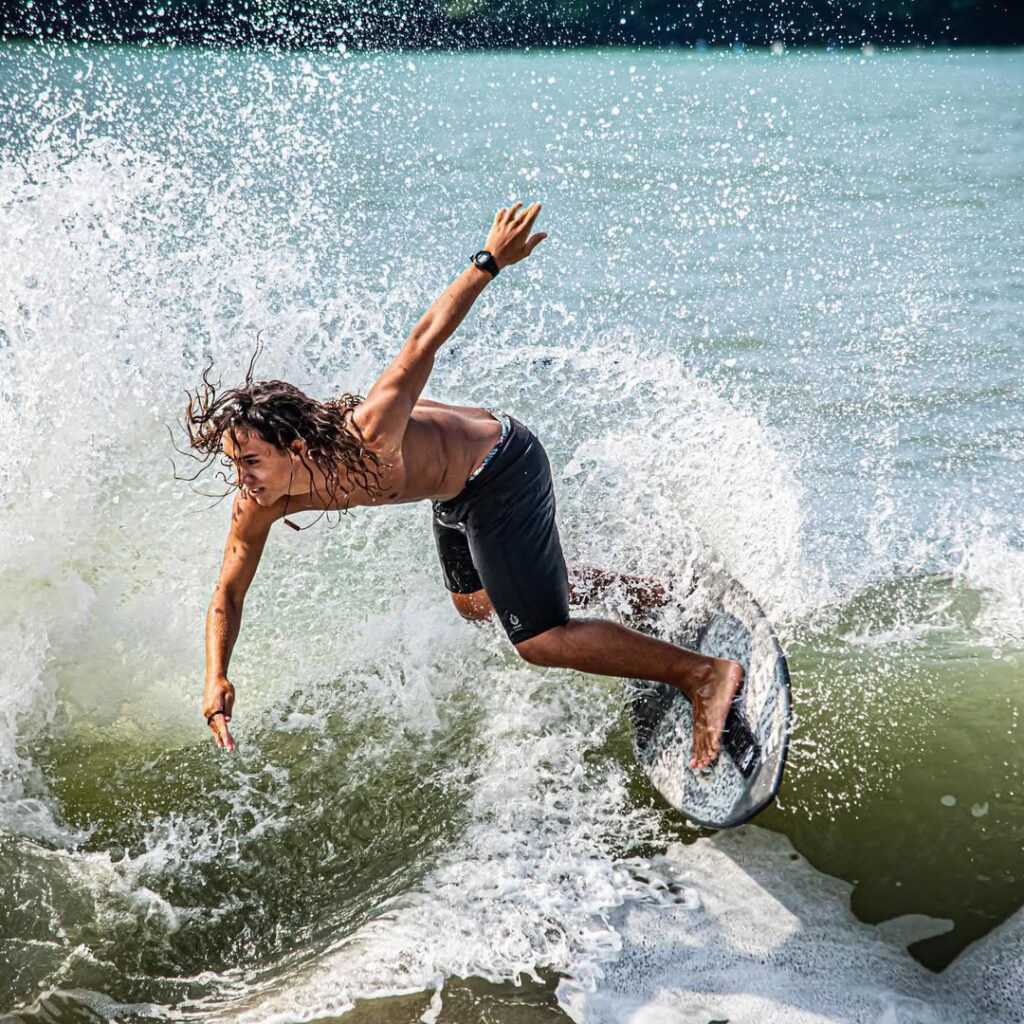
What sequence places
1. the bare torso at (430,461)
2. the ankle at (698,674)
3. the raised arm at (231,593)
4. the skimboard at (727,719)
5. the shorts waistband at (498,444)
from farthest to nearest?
1. the ankle at (698,674)
2. the shorts waistband at (498,444)
3. the skimboard at (727,719)
4. the bare torso at (430,461)
5. the raised arm at (231,593)

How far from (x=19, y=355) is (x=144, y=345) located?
60 cm

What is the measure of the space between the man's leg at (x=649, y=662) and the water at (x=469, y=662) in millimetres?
416

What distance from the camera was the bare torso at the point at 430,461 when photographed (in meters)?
3.33

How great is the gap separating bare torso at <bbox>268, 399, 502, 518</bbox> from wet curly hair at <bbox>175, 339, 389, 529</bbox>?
93mm

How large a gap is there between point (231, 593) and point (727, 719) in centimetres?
171

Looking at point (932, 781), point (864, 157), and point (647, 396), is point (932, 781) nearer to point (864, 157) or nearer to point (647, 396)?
point (647, 396)

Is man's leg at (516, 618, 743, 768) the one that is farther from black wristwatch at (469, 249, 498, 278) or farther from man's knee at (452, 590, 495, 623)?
black wristwatch at (469, 249, 498, 278)

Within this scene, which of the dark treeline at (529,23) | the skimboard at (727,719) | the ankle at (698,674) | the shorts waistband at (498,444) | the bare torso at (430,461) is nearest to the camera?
the bare torso at (430,461)

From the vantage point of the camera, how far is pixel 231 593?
334 centimetres

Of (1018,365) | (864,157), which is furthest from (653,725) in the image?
(864,157)

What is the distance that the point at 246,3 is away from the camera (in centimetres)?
2934

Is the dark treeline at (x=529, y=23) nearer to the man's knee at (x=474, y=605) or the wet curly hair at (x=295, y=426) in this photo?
the man's knee at (x=474, y=605)


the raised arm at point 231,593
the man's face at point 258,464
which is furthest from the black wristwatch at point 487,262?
the raised arm at point 231,593

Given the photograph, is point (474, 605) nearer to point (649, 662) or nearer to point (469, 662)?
point (469, 662)
